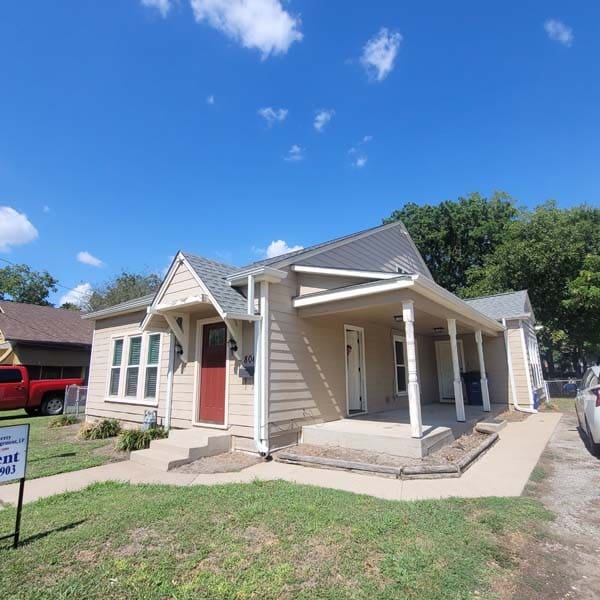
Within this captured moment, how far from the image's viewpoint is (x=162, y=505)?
398cm

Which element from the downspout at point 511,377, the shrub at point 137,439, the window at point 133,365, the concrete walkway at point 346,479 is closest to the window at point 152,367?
the window at point 133,365

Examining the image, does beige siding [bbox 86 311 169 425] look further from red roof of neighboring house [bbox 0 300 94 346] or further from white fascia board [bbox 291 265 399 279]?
red roof of neighboring house [bbox 0 300 94 346]

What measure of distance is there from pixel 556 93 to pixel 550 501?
11647 mm

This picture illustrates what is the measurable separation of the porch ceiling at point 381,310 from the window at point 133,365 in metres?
5.49

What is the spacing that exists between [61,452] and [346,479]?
5864 mm

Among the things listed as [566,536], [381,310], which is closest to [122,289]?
[381,310]

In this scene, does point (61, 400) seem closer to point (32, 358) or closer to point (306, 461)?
point (32, 358)

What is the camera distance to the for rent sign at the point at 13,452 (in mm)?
3189

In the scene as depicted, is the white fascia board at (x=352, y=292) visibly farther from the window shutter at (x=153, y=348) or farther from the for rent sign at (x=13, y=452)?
the for rent sign at (x=13, y=452)

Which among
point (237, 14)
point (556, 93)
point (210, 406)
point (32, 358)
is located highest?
point (556, 93)

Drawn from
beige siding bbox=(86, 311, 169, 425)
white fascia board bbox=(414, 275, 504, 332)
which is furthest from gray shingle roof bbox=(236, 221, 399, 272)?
beige siding bbox=(86, 311, 169, 425)

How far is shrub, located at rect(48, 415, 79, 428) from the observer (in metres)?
10.4

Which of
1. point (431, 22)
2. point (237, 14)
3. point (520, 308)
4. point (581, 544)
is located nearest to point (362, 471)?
point (581, 544)

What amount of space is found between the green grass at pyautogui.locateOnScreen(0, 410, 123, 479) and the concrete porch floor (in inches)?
160
